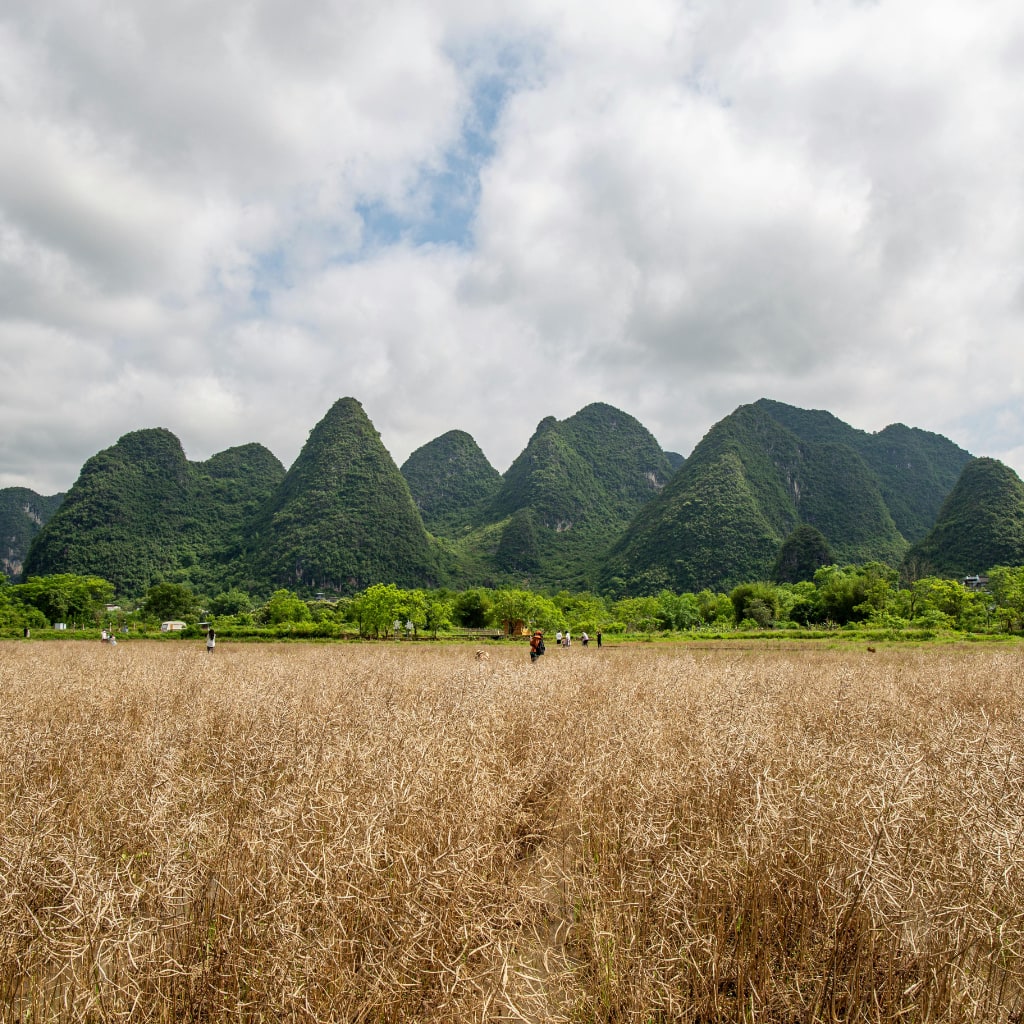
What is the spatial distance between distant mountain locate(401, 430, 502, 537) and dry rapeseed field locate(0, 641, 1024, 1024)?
149 m

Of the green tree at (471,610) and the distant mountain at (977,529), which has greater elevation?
the distant mountain at (977,529)

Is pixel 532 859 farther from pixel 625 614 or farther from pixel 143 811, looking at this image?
pixel 625 614

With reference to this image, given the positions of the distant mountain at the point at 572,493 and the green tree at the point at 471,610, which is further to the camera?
the distant mountain at the point at 572,493

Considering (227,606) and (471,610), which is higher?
(471,610)

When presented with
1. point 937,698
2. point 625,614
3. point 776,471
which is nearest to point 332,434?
point 625,614

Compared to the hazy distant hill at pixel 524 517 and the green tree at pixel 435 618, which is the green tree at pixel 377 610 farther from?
the hazy distant hill at pixel 524 517

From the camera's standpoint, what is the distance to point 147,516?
112 meters

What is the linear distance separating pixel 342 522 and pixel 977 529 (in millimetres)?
96841

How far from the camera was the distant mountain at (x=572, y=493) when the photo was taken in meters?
117

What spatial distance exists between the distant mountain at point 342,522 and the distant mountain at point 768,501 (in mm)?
38967

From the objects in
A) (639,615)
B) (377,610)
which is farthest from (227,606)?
(639,615)

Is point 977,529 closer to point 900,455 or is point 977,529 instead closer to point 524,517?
point 524,517

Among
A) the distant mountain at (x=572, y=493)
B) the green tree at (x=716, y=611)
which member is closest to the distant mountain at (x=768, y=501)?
the distant mountain at (x=572, y=493)

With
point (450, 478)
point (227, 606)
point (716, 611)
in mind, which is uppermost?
point (450, 478)
